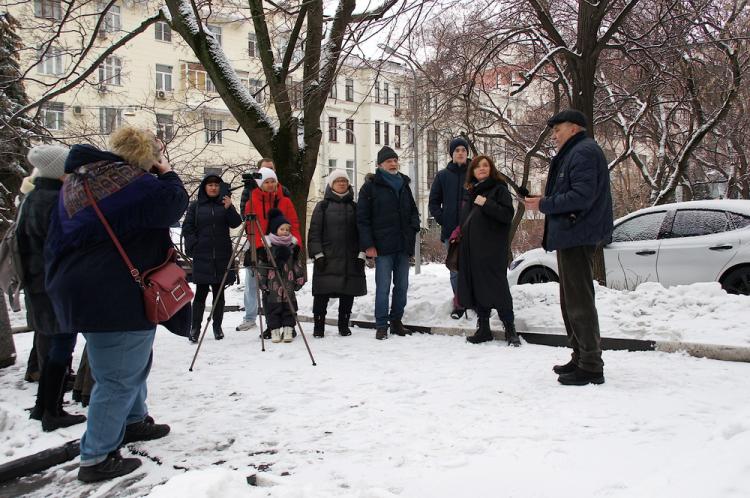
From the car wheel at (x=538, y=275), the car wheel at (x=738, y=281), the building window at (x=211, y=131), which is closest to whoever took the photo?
the car wheel at (x=738, y=281)

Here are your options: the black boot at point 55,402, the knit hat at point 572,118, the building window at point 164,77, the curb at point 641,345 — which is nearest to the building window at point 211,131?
the building window at point 164,77

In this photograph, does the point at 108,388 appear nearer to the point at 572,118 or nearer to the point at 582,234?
the point at 582,234

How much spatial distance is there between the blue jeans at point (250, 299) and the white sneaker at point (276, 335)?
1097mm

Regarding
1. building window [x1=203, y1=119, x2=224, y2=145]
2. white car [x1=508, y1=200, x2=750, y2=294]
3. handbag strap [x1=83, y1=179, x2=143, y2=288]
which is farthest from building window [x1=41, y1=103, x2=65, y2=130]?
white car [x1=508, y1=200, x2=750, y2=294]

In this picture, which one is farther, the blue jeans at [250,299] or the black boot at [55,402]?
the blue jeans at [250,299]

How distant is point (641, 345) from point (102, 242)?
4889mm

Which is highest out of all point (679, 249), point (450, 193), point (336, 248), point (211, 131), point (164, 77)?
point (164, 77)

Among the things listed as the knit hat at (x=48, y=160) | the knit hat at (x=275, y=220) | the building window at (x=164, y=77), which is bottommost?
the knit hat at (x=275, y=220)

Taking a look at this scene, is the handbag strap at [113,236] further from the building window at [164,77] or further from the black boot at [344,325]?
the building window at [164,77]

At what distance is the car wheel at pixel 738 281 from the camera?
25.9ft

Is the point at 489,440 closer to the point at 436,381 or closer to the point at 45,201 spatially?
the point at 436,381

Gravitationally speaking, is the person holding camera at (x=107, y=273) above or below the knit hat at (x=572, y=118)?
below

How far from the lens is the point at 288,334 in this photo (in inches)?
272

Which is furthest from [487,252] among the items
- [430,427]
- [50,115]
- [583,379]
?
[50,115]
